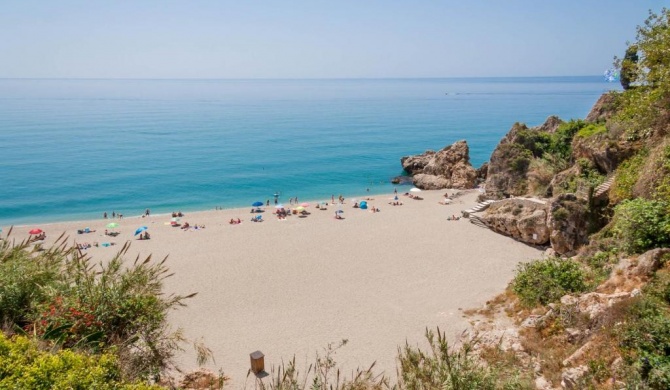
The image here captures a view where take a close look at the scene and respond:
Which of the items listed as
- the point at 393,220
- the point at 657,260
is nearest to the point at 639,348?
the point at 657,260

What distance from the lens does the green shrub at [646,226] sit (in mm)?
12734

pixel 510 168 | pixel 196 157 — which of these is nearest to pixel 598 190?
pixel 510 168

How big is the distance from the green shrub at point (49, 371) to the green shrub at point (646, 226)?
14305mm

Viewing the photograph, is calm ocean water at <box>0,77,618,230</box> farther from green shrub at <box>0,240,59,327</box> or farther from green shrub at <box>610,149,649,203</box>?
green shrub at <box>0,240,59,327</box>

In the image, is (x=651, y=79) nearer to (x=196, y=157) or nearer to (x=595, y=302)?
(x=595, y=302)

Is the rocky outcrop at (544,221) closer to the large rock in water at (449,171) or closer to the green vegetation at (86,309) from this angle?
the large rock in water at (449,171)

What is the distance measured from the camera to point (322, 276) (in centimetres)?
2264

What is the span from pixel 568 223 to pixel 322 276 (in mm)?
13176

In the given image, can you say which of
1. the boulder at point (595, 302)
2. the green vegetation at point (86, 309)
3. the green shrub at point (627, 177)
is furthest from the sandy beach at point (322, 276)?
the green shrub at point (627, 177)

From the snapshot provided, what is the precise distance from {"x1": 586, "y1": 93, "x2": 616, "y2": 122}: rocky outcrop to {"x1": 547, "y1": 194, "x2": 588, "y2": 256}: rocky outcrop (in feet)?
40.0

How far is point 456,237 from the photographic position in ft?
91.0

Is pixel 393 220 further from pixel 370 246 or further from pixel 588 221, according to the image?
pixel 588 221

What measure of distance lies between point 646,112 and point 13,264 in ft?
72.2

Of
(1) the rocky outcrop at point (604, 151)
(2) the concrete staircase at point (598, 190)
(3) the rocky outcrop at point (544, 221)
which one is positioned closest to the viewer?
(2) the concrete staircase at point (598, 190)
